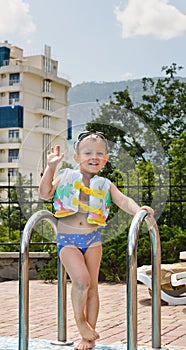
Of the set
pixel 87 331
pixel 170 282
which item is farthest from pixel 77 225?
pixel 170 282

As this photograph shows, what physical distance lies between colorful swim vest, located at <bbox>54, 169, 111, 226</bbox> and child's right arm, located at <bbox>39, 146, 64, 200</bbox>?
41 mm

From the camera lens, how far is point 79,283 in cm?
367

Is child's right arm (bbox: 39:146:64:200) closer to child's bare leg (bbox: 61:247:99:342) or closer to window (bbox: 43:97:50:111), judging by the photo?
child's bare leg (bbox: 61:247:99:342)

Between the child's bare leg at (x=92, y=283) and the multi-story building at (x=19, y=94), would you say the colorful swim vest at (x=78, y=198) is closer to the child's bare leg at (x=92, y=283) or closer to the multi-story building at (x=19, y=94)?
the child's bare leg at (x=92, y=283)

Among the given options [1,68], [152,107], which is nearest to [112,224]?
[152,107]

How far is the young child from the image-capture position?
12.2ft

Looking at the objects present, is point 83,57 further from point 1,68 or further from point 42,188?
point 42,188

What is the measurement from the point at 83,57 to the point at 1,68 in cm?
1943

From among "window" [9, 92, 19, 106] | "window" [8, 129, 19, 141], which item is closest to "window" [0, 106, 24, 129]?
"window" [8, 129, 19, 141]

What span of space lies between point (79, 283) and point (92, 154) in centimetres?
→ 73

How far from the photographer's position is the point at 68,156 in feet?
13.1

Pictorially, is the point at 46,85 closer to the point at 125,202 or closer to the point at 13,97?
the point at 13,97

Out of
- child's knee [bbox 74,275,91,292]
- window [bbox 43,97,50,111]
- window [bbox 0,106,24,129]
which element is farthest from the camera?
window [bbox 43,97,50,111]

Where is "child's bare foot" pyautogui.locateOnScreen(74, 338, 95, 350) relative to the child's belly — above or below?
below
